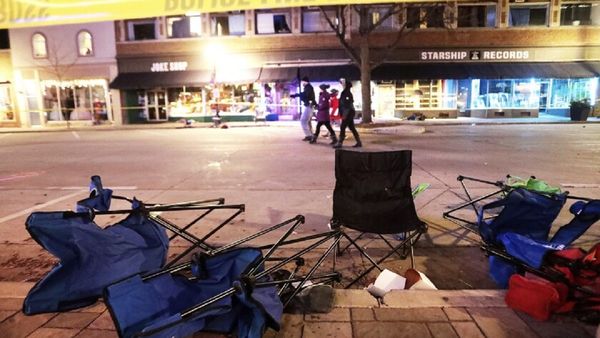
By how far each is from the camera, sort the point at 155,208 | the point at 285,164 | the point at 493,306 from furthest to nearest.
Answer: the point at 285,164
the point at 155,208
the point at 493,306

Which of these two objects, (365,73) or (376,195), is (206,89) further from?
(376,195)

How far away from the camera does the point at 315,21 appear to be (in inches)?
1021

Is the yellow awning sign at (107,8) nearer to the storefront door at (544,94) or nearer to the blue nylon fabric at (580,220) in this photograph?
the blue nylon fabric at (580,220)

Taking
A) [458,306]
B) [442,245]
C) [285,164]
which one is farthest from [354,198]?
[285,164]

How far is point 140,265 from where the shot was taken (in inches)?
131

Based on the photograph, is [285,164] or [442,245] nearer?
[442,245]

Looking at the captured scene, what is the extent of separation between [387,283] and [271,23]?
24.4 metres

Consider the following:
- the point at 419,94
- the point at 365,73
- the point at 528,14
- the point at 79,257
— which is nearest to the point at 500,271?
the point at 79,257

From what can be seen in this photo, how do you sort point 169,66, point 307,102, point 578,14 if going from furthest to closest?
point 169,66, point 578,14, point 307,102

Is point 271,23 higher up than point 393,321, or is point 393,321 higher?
point 271,23

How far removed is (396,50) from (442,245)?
71.8 feet

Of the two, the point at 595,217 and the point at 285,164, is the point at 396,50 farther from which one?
the point at 595,217

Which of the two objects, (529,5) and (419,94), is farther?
(419,94)

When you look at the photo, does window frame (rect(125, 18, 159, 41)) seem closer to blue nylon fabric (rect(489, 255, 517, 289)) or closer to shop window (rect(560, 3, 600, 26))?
shop window (rect(560, 3, 600, 26))
